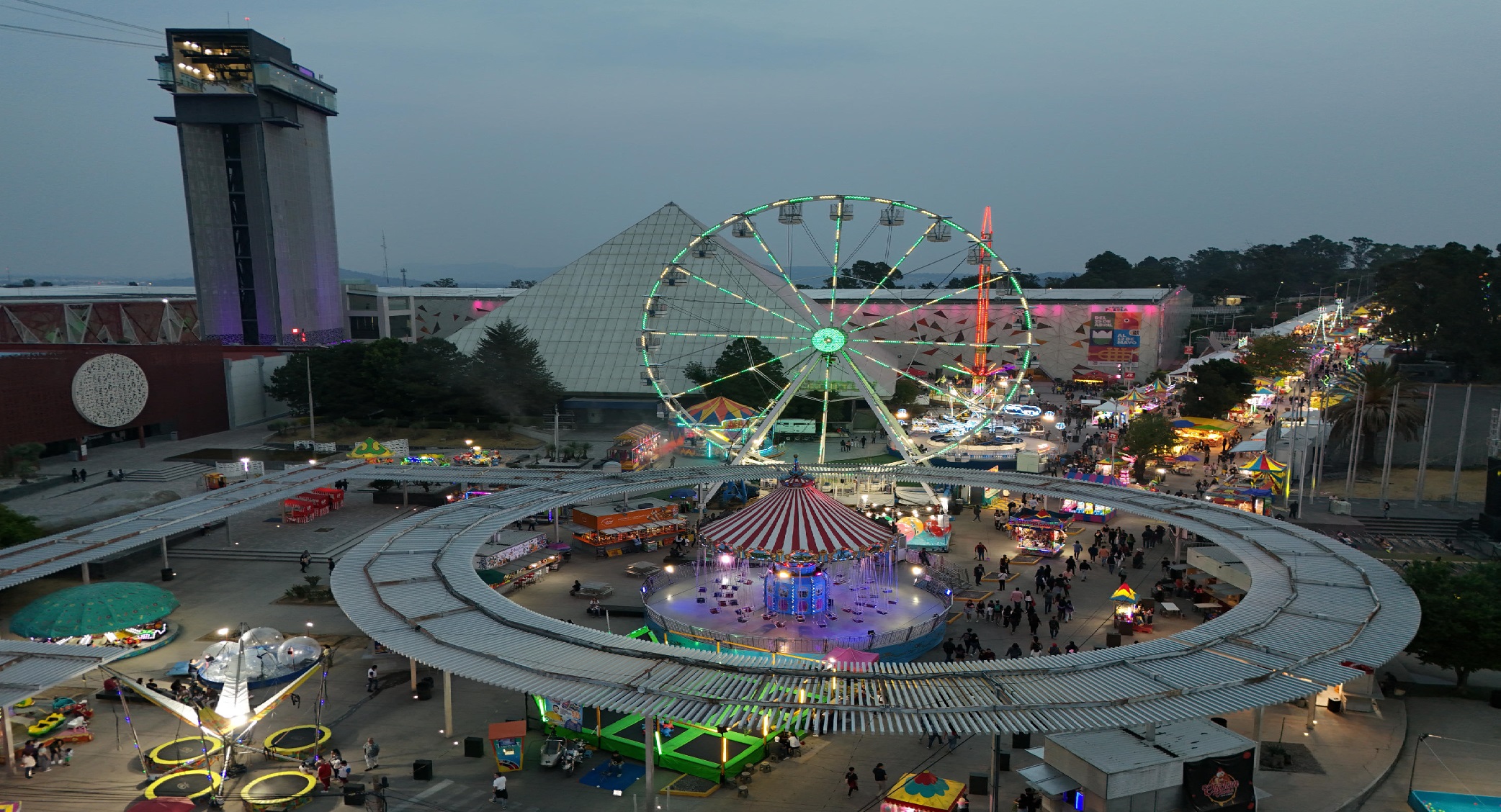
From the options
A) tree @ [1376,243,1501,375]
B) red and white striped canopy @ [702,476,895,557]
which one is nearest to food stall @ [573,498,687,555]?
red and white striped canopy @ [702,476,895,557]

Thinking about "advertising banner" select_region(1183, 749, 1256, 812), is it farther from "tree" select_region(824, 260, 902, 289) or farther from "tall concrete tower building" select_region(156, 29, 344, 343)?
"tree" select_region(824, 260, 902, 289)

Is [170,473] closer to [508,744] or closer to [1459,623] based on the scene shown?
[508,744]

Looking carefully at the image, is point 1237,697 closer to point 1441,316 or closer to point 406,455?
point 406,455

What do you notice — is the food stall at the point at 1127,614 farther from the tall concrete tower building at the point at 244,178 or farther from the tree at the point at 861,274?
the tree at the point at 861,274

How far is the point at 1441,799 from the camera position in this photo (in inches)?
706

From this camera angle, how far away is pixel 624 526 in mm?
37875

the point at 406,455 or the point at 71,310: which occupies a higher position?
the point at 71,310

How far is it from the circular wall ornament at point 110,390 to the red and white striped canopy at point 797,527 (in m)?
41.0

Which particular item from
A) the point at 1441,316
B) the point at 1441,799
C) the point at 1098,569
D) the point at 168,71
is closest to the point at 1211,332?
the point at 1441,316

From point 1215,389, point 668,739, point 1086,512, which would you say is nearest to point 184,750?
point 668,739

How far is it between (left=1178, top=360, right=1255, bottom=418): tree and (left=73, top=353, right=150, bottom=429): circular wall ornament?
66.0 m

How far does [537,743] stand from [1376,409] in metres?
42.3

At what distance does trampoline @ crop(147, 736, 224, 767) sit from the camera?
65.3ft

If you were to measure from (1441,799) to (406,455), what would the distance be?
142 ft
